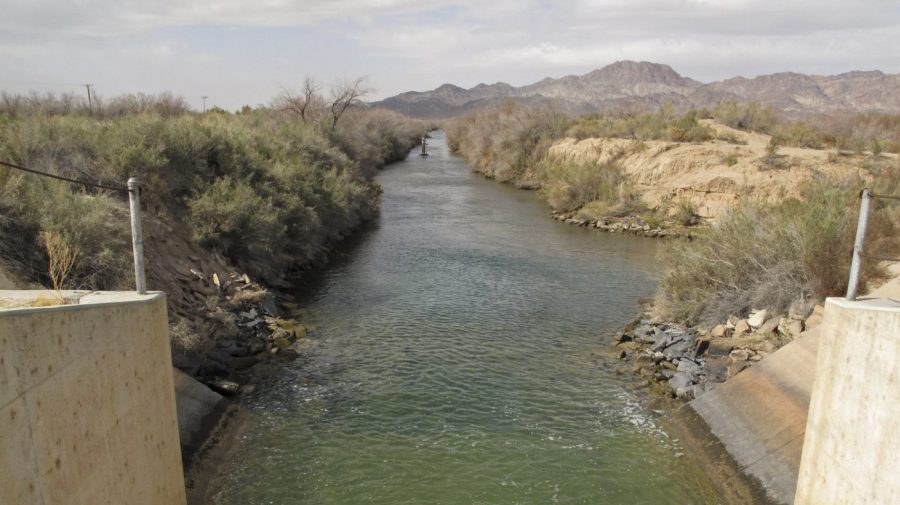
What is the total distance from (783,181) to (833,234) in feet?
61.6

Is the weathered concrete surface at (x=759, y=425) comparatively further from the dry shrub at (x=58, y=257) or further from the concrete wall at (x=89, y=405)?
the dry shrub at (x=58, y=257)

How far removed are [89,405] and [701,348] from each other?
39.8ft

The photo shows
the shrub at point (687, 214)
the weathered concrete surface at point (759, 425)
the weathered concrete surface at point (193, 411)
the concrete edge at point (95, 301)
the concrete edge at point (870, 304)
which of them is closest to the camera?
the concrete edge at point (95, 301)

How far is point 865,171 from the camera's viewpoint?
28.1 meters

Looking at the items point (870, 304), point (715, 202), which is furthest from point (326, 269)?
point (715, 202)

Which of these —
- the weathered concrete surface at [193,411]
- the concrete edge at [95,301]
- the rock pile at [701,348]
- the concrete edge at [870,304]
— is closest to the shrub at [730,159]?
the rock pile at [701,348]

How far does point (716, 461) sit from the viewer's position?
9.81m

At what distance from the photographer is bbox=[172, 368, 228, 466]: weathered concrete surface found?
382 inches

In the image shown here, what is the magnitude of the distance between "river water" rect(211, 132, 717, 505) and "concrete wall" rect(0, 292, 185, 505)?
252 cm

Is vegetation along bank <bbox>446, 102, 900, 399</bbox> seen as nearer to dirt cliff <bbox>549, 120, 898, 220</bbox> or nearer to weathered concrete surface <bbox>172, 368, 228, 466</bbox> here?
dirt cliff <bbox>549, 120, 898, 220</bbox>

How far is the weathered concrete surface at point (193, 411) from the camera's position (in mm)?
9703

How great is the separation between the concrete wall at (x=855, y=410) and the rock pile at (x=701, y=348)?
4.99m

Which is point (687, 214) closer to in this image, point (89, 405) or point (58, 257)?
point (58, 257)

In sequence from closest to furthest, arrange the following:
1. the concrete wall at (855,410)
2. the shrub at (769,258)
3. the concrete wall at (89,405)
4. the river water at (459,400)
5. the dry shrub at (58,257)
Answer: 1. the concrete wall at (89,405)
2. the concrete wall at (855,410)
3. the dry shrub at (58,257)
4. the river water at (459,400)
5. the shrub at (769,258)
